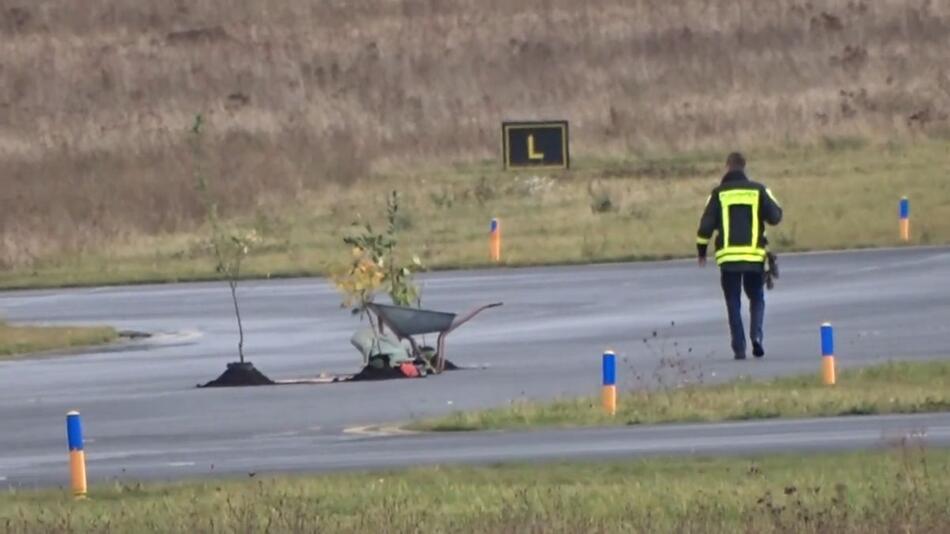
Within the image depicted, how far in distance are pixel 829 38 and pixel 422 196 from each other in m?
20.3

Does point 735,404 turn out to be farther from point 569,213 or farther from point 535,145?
point 535,145

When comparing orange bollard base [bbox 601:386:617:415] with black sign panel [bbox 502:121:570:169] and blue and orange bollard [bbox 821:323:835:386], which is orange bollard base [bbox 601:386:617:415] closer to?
blue and orange bollard [bbox 821:323:835:386]

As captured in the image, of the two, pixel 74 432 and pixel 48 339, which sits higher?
pixel 48 339

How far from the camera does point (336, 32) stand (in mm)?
75812

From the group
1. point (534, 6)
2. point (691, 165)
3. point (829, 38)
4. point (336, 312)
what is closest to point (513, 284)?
point (336, 312)

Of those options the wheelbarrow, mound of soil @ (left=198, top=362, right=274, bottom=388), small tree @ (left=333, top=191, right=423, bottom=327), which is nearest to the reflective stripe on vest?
the wheelbarrow

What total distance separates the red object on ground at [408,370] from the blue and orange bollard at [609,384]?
5.35 meters

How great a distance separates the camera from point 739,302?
935 inches

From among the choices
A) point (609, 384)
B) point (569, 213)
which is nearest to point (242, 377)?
point (609, 384)

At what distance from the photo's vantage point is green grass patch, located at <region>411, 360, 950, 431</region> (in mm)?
18547

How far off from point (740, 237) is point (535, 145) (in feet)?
84.6

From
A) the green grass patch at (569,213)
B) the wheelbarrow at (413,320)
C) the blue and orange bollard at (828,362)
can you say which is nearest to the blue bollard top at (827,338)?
the blue and orange bollard at (828,362)

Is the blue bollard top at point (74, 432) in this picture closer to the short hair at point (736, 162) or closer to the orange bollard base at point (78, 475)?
the orange bollard base at point (78, 475)

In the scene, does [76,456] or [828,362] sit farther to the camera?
[828,362]
